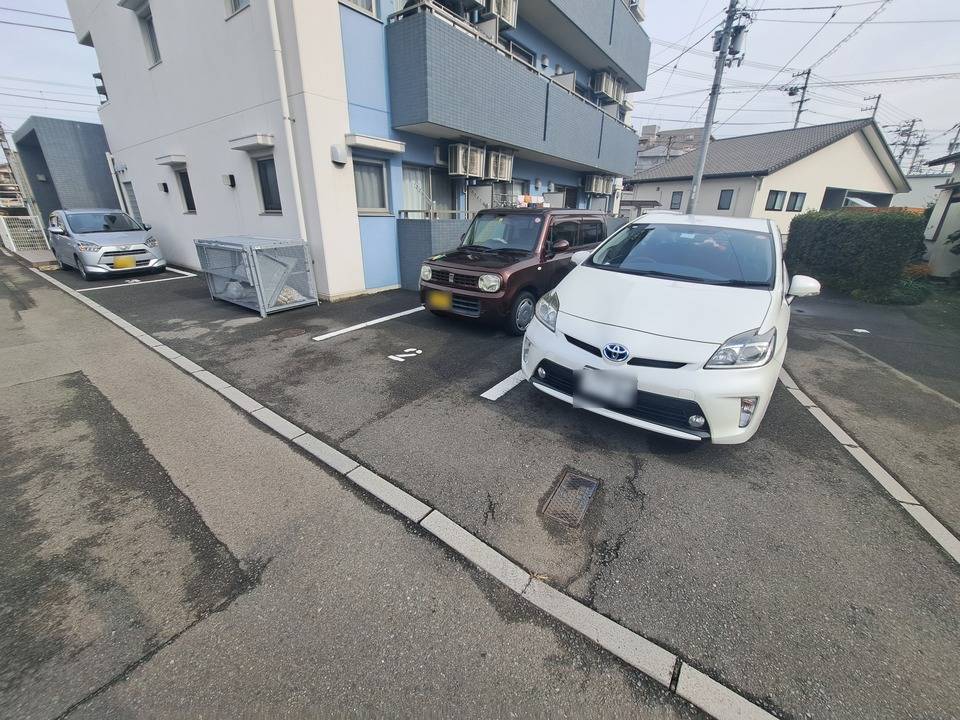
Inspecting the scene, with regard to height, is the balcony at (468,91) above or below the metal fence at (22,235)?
above

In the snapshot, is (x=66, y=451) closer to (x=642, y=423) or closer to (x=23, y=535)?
(x=23, y=535)

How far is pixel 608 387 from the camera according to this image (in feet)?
8.93

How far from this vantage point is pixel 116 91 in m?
10.8

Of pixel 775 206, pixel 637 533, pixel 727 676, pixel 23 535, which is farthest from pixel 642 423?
pixel 775 206

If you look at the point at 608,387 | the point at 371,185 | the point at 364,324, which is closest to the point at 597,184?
the point at 371,185

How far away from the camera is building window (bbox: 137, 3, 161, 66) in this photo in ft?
29.3

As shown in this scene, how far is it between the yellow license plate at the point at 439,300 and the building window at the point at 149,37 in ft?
32.1

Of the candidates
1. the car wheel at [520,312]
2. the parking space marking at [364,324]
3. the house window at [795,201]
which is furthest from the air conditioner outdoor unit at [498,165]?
the house window at [795,201]

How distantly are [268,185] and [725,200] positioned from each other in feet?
84.7

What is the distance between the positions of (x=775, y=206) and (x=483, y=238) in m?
24.9

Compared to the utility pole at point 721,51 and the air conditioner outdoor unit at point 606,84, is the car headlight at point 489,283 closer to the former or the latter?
the utility pole at point 721,51

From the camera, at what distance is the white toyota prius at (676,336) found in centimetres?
256

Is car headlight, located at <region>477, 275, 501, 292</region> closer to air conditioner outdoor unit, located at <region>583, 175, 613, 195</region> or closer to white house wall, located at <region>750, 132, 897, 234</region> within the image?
air conditioner outdoor unit, located at <region>583, 175, 613, 195</region>

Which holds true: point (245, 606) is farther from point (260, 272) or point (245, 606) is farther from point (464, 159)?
point (464, 159)
